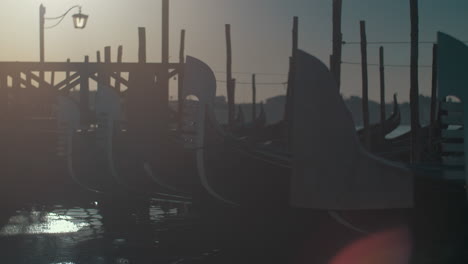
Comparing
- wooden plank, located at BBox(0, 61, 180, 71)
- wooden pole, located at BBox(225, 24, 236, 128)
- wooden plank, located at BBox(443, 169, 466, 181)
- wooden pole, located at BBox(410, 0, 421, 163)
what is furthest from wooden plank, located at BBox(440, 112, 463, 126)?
→ wooden pole, located at BBox(225, 24, 236, 128)

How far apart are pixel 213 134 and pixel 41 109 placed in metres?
18.9

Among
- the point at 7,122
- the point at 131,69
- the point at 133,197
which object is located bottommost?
the point at 133,197

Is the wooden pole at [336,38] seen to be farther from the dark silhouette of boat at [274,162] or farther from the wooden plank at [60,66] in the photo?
the dark silhouette of boat at [274,162]

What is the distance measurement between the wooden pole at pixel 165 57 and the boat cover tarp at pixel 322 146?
9.73 m

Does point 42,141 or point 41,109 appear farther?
point 41,109

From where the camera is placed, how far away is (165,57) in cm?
1858

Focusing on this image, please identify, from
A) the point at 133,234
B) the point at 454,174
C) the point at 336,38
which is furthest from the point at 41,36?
the point at 454,174

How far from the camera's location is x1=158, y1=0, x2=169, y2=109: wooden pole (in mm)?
17562

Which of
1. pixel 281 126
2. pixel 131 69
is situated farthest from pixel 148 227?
pixel 281 126

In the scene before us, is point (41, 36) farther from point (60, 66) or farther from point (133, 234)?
point (133, 234)

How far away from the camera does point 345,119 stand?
26.7 ft

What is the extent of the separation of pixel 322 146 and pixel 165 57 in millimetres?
10944

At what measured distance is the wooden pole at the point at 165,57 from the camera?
57.6 feet

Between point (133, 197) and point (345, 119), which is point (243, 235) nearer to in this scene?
point (345, 119)
